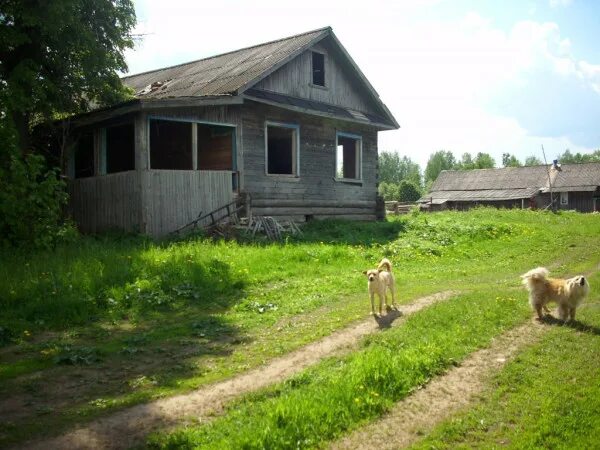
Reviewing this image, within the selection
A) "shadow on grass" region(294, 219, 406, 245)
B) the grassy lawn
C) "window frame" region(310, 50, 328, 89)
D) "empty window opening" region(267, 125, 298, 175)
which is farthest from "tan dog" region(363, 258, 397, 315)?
"empty window opening" region(267, 125, 298, 175)

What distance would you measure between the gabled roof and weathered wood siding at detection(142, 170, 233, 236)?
87.5 inches

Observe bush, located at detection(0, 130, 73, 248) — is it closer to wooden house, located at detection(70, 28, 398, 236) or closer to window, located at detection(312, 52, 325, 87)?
wooden house, located at detection(70, 28, 398, 236)

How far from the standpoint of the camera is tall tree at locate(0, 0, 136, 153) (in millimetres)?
13125

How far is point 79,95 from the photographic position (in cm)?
1562

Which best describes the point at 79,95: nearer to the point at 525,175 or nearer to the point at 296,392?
the point at 296,392

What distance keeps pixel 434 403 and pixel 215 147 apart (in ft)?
45.4

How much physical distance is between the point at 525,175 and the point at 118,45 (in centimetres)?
4425

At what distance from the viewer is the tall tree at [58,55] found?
13125mm

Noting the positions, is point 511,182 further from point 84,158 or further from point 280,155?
point 84,158

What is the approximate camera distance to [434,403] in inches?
208

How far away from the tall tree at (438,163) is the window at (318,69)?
113m

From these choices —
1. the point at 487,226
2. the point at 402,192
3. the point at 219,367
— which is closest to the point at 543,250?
the point at 487,226

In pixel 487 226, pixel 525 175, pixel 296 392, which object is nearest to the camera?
pixel 296 392

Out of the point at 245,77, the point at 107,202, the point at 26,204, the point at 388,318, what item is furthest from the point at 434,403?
the point at 245,77
